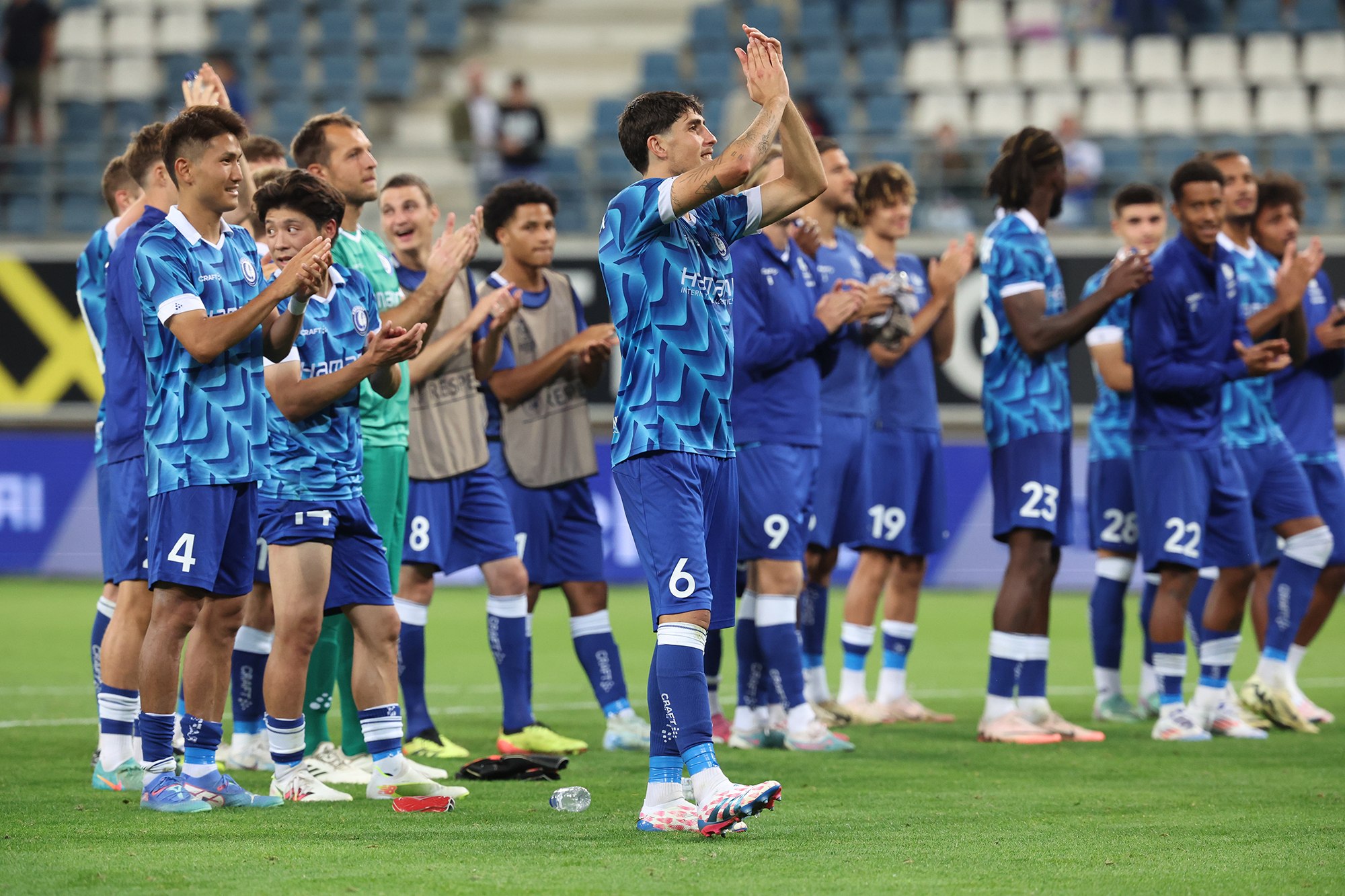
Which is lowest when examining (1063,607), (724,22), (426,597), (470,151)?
(1063,607)

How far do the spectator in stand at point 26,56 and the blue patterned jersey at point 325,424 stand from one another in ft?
52.9

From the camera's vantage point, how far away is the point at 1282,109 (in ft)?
66.1

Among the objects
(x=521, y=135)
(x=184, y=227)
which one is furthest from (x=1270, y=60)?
(x=184, y=227)

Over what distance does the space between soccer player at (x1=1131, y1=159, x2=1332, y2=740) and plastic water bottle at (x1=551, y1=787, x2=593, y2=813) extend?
3378 mm

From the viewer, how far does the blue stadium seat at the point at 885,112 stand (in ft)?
66.4

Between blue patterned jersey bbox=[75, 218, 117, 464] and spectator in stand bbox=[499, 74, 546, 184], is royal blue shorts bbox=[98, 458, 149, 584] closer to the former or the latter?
blue patterned jersey bbox=[75, 218, 117, 464]

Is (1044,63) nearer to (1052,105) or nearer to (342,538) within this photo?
(1052,105)

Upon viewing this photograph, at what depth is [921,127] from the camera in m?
20.5

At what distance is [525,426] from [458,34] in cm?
1647

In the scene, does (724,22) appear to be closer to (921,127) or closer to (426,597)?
(921,127)

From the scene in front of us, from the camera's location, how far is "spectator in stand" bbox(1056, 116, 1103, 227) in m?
17.8

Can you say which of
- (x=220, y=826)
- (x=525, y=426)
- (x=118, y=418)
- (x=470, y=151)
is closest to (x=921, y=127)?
(x=470, y=151)

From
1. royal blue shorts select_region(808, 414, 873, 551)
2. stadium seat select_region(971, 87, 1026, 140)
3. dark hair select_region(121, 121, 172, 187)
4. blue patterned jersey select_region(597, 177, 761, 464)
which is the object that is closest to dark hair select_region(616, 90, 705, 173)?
blue patterned jersey select_region(597, 177, 761, 464)

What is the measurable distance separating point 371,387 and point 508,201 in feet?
4.97
